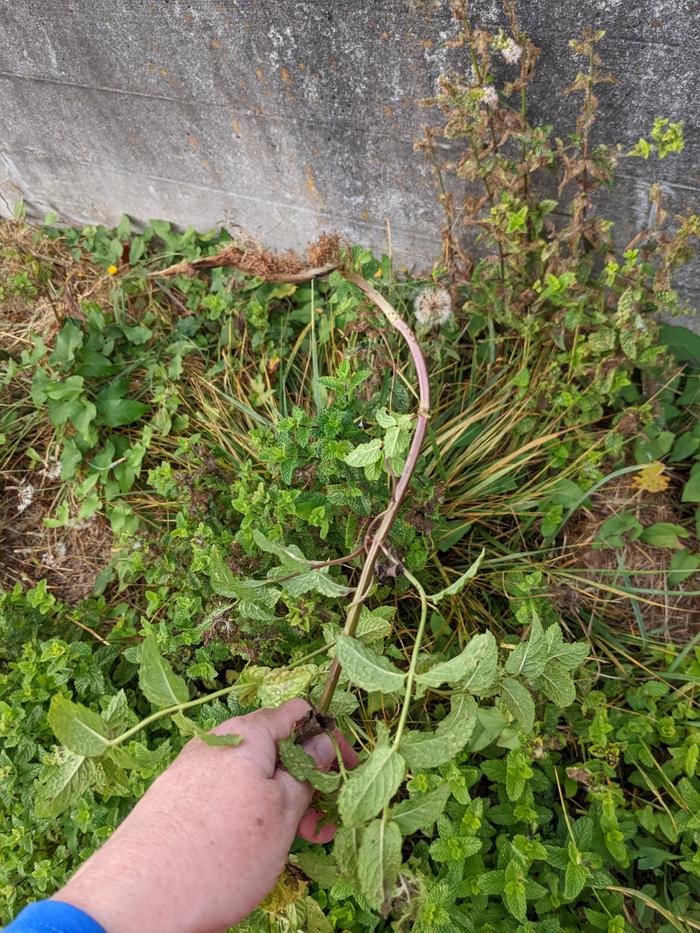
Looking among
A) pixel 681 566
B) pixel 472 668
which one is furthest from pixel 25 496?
pixel 681 566

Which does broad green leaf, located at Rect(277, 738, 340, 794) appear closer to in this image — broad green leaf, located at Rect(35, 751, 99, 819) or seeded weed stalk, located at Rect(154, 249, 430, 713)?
seeded weed stalk, located at Rect(154, 249, 430, 713)

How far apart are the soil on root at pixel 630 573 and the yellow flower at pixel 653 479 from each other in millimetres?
51

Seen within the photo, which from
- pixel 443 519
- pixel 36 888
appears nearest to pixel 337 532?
pixel 443 519

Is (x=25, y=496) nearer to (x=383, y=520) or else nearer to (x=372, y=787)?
(x=383, y=520)

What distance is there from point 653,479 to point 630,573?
1.00 feet

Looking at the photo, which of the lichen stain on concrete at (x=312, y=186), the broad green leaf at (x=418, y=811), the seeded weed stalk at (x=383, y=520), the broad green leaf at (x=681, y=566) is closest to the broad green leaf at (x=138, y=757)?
the seeded weed stalk at (x=383, y=520)

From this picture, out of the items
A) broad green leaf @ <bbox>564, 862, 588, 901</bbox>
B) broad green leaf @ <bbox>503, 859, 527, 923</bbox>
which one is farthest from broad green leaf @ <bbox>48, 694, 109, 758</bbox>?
broad green leaf @ <bbox>564, 862, 588, 901</bbox>

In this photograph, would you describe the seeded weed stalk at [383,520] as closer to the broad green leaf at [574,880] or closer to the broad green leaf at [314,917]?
the broad green leaf at [314,917]

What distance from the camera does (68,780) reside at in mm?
1195

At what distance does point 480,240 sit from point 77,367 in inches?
65.6

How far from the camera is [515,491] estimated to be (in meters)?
2.26

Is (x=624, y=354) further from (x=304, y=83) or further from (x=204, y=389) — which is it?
(x=204, y=389)

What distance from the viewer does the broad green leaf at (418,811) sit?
1.10 metres

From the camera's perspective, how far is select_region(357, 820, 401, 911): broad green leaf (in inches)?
41.9
